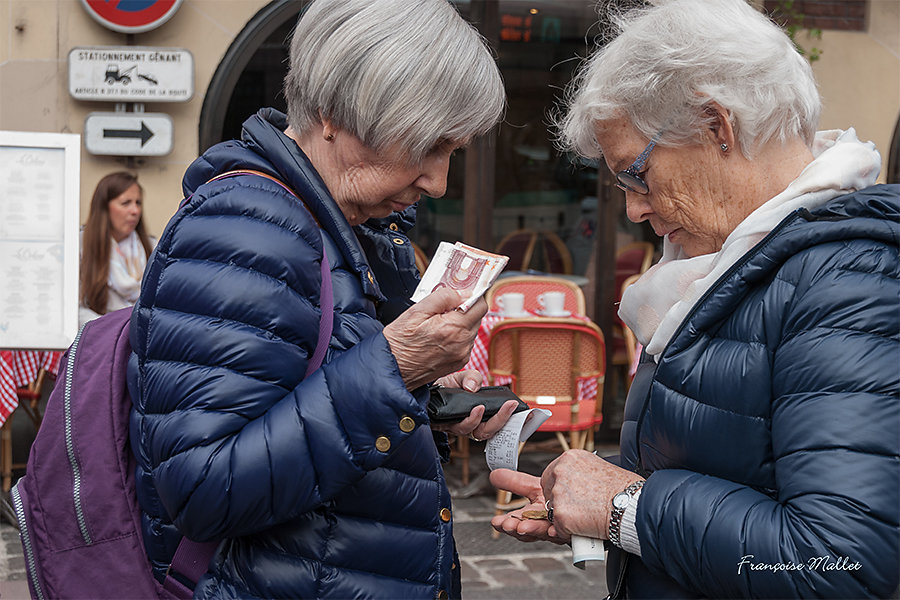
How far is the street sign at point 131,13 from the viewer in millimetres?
5812

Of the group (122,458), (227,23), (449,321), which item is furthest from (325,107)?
(227,23)

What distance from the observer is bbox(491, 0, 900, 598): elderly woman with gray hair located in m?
1.35

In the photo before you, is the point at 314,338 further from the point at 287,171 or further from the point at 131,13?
the point at 131,13

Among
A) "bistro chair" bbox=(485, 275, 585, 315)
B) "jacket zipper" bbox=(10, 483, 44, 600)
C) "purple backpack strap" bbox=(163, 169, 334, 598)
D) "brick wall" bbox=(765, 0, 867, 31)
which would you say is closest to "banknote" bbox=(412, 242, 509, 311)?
"purple backpack strap" bbox=(163, 169, 334, 598)

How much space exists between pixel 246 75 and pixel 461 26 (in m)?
4.86

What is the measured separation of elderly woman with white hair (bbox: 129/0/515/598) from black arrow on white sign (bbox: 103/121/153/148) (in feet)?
14.5

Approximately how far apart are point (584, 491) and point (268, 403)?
61 centimetres

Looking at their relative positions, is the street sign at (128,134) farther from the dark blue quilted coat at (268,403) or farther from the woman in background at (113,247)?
the dark blue quilted coat at (268,403)

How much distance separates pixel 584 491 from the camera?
5.54ft

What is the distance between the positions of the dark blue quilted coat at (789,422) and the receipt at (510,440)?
470 mm

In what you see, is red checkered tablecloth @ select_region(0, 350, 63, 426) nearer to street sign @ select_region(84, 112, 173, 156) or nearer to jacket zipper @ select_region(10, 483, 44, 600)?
street sign @ select_region(84, 112, 173, 156)

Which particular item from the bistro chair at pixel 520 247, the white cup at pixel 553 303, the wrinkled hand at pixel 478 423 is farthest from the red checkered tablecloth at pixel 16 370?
the wrinkled hand at pixel 478 423

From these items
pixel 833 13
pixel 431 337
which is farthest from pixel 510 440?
pixel 833 13

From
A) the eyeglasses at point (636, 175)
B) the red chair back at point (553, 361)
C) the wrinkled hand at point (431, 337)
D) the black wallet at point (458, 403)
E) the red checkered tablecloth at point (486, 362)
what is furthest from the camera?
the red checkered tablecloth at point (486, 362)
